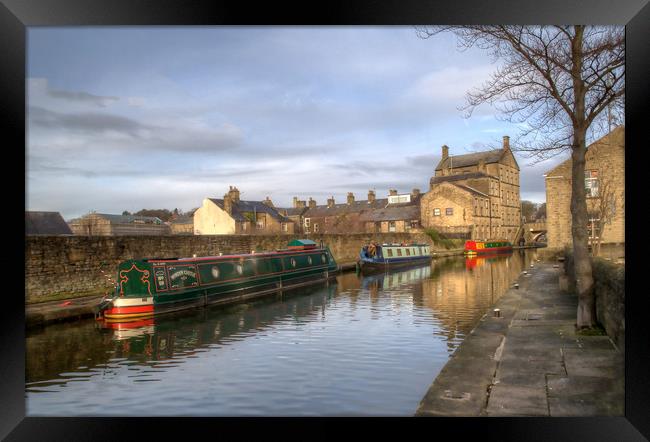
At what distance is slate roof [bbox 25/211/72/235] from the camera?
18391mm

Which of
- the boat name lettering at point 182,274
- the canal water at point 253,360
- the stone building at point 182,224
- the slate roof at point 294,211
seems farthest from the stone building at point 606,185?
the slate roof at point 294,211

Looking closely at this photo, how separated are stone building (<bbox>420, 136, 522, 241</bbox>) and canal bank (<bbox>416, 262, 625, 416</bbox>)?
35.9m

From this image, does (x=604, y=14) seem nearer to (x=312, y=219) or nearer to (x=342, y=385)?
(x=342, y=385)

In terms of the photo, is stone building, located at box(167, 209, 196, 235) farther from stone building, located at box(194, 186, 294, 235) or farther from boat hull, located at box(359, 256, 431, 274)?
boat hull, located at box(359, 256, 431, 274)

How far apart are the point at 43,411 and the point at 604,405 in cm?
642

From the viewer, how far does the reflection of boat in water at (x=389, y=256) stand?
25.8 m

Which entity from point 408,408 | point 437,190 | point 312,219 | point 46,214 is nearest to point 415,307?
point 408,408

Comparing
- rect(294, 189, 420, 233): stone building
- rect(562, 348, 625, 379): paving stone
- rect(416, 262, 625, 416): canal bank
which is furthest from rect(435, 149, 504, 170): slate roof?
rect(562, 348, 625, 379): paving stone

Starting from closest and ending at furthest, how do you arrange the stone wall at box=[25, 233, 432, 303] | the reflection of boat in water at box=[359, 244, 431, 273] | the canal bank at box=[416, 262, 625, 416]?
1. the canal bank at box=[416, 262, 625, 416]
2. the stone wall at box=[25, 233, 432, 303]
3. the reflection of boat in water at box=[359, 244, 431, 273]

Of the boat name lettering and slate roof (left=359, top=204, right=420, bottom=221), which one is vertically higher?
slate roof (left=359, top=204, right=420, bottom=221)

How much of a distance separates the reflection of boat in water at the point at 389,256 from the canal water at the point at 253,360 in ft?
36.4

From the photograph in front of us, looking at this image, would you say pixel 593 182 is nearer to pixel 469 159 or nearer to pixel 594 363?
pixel 594 363

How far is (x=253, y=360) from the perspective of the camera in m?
8.38

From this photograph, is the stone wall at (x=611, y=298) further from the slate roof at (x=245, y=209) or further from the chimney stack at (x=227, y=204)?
the slate roof at (x=245, y=209)
